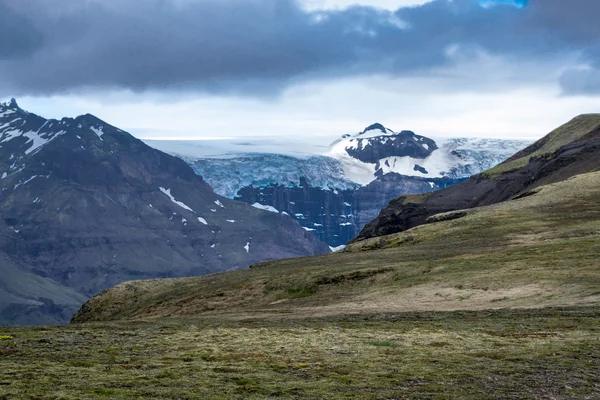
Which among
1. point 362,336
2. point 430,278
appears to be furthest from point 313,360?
point 430,278

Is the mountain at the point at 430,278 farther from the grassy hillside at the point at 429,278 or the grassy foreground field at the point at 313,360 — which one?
the grassy foreground field at the point at 313,360

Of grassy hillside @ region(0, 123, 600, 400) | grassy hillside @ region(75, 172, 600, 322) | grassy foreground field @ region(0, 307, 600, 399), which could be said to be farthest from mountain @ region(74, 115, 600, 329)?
grassy foreground field @ region(0, 307, 600, 399)

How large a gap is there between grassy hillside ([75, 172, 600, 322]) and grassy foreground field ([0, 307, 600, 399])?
14903 millimetres

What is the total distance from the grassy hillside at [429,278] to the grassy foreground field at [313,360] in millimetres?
14903

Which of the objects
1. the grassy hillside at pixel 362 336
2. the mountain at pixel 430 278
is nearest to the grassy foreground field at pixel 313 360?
the grassy hillside at pixel 362 336

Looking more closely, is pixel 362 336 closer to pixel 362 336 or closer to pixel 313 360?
pixel 362 336

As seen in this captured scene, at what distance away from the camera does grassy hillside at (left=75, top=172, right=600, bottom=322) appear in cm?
6669

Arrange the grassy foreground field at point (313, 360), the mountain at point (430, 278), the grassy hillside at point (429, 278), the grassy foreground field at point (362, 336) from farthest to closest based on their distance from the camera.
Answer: the grassy hillside at point (429, 278), the mountain at point (430, 278), the grassy foreground field at point (362, 336), the grassy foreground field at point (313, 360)

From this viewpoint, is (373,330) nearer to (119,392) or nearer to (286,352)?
(286,352)

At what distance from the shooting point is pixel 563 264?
75125 millimetres

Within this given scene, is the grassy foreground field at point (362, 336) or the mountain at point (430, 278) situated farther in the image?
the mountain at point (430, 278)

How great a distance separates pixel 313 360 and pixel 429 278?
44.5 metres

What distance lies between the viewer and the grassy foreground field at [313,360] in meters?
27.8

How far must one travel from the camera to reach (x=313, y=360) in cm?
3481
